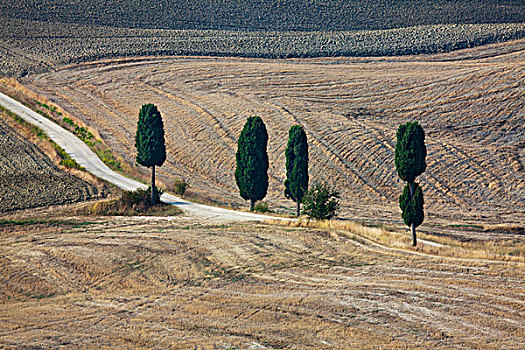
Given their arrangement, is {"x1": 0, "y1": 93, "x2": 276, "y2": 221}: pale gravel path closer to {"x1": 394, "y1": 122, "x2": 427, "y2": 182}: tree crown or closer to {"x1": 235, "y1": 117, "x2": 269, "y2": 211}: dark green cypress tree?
{"x1": 235, "y1": 117, "x2": 269, "y2": 211}: dark green cypress tree

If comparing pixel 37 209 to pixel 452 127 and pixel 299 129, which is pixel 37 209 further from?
pixel 452 127

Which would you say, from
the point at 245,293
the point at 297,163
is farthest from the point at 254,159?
the point at 245,293

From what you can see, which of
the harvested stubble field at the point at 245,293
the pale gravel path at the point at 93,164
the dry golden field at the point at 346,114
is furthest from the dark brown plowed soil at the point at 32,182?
the harvested stubble field at the point at 245,293

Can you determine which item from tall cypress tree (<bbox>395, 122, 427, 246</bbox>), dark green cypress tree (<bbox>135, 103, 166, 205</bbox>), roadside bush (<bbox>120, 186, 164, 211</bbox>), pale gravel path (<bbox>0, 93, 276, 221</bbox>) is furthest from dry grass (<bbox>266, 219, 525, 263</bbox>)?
dark green cypress tree (<bbox>135, 103, 166, 205</bbox>)

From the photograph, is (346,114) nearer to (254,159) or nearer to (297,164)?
(297,164)

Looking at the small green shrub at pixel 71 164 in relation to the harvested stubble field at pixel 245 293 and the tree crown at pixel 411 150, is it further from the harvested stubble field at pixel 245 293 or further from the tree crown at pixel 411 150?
the tree crown at pixel 411 150
